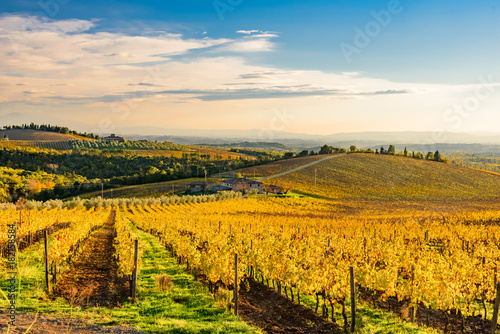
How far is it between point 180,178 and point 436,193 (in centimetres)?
7056

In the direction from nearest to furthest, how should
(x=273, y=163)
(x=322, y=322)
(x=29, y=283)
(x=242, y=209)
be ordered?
(x=322, y=322)
(x=29, y=283)
(x=242, y=209)
(x=273, y=163)

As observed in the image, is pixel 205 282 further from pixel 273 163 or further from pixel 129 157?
pixel 129 157

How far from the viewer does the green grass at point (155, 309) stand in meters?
10.4

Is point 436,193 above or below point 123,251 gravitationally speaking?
below

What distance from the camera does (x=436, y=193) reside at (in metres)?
89.4

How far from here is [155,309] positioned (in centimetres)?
1183

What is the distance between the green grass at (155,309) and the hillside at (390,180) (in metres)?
67.5

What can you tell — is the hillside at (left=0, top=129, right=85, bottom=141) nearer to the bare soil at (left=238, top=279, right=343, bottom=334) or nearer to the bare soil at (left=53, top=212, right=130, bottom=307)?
the bare soil at (left=53, top=212, right=130, bottom=307)

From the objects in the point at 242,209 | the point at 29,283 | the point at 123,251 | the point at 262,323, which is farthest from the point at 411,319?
the point at 242,209

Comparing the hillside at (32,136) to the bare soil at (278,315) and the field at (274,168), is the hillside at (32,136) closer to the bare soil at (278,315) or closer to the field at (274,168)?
the field at (274,168)

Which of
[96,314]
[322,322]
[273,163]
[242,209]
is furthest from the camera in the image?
[273,163]

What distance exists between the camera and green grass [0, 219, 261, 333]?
34.0 ft

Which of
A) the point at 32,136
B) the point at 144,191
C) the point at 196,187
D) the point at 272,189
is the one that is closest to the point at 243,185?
the point at 272,189

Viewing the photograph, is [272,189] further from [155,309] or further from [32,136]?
[32,136]
